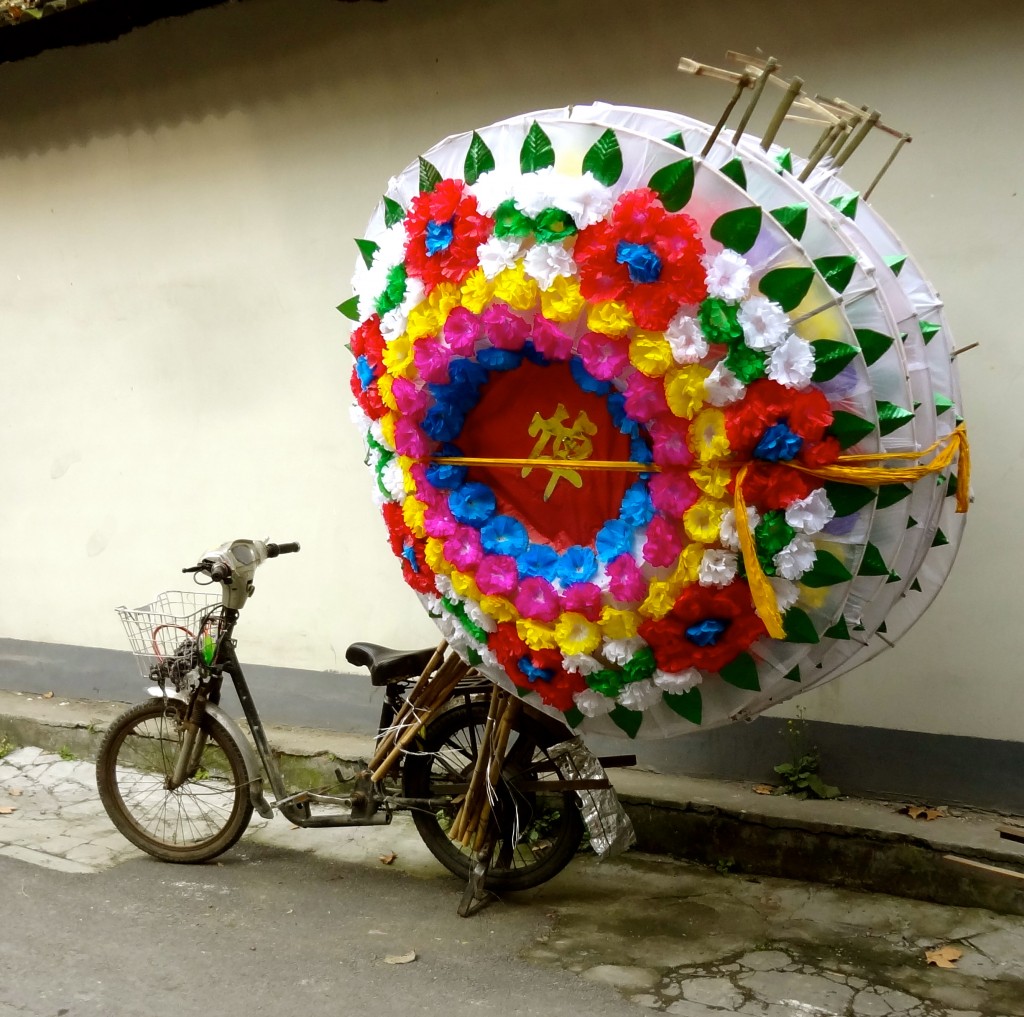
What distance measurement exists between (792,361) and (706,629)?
2.51ft

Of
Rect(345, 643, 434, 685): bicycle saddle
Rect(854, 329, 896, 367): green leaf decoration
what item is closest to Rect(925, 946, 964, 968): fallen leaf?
Rect(345, 643, 434, 685): bicycle saddle

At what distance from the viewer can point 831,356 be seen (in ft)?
9.18

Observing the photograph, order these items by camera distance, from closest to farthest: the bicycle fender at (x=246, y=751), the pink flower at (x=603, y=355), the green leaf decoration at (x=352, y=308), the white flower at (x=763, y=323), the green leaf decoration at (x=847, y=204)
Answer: the white flower at (x=763, y=323) → the pink flower at (x=603, y=355) → the green leaf decoration at (x=847, y=204) → the green leaf decoration at (x=352, y=308) → the bicycle fender at (x=246, y=751)

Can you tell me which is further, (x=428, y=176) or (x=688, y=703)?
(x=428, y=176)

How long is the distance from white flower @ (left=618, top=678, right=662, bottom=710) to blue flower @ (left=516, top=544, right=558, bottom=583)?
0.39 m

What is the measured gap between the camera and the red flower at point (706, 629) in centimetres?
302

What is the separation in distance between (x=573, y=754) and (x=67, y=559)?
4.07 m

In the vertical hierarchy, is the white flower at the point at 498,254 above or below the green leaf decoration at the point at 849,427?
above

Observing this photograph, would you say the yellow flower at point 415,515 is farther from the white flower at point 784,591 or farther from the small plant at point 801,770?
the small plant at point 801,770

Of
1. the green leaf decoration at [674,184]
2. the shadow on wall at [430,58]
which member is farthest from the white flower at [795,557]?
the shadow on wall at [430,58]

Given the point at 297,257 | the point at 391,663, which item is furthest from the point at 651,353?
the point at 297,257

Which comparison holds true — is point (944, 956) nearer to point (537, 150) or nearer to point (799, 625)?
point (799, 625)

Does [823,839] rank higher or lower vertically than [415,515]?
lower

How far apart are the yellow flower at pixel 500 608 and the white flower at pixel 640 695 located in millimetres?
400
